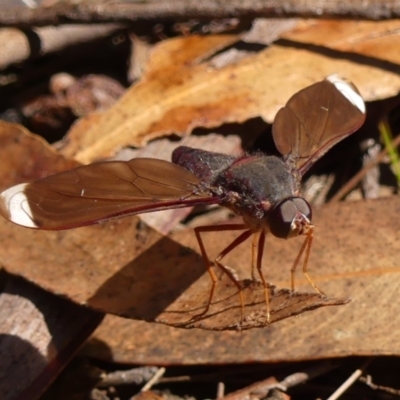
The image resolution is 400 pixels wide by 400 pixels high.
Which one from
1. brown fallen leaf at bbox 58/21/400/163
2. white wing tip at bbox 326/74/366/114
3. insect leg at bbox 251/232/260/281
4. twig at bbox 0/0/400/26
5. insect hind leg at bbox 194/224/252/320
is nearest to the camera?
insect hind leg at bbox 194/224/252/320

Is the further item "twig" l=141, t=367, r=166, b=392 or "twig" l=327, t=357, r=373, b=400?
"twig" l=141, t=367, r=166, b=392

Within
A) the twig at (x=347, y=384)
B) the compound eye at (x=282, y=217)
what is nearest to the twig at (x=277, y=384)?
the twig at (x=347, y=384)

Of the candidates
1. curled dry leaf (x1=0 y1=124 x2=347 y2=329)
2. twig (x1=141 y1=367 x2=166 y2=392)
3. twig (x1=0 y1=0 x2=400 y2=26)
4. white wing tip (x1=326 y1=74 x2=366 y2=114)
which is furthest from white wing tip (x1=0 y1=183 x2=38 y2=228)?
twig (x1=0 y1=0 x2=400 y2=26)

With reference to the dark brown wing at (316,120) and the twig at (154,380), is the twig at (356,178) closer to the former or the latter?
the dark brown wing at (316,120)

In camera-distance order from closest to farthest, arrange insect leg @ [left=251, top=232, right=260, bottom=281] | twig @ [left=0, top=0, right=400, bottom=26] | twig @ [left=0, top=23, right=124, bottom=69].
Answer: insect leg @ [left=251, top=232, right=260, bottom=281]
twig @ [left=0, top=0, right=400, bottom=26]
twig @ [left=0, top=23, right=124, bottom=69]

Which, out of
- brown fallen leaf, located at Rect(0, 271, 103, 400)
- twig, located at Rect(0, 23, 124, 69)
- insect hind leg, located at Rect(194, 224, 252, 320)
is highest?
twig, located at Rect(0, 23, 124, 69)

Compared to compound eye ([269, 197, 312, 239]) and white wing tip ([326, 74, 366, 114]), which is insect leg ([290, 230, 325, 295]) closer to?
compound eye ([269, 197, 312, 239])

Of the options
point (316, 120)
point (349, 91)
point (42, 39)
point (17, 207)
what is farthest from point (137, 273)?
point (42, 39)

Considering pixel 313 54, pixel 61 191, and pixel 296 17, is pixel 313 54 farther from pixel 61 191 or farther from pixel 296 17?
pixel 61 191
